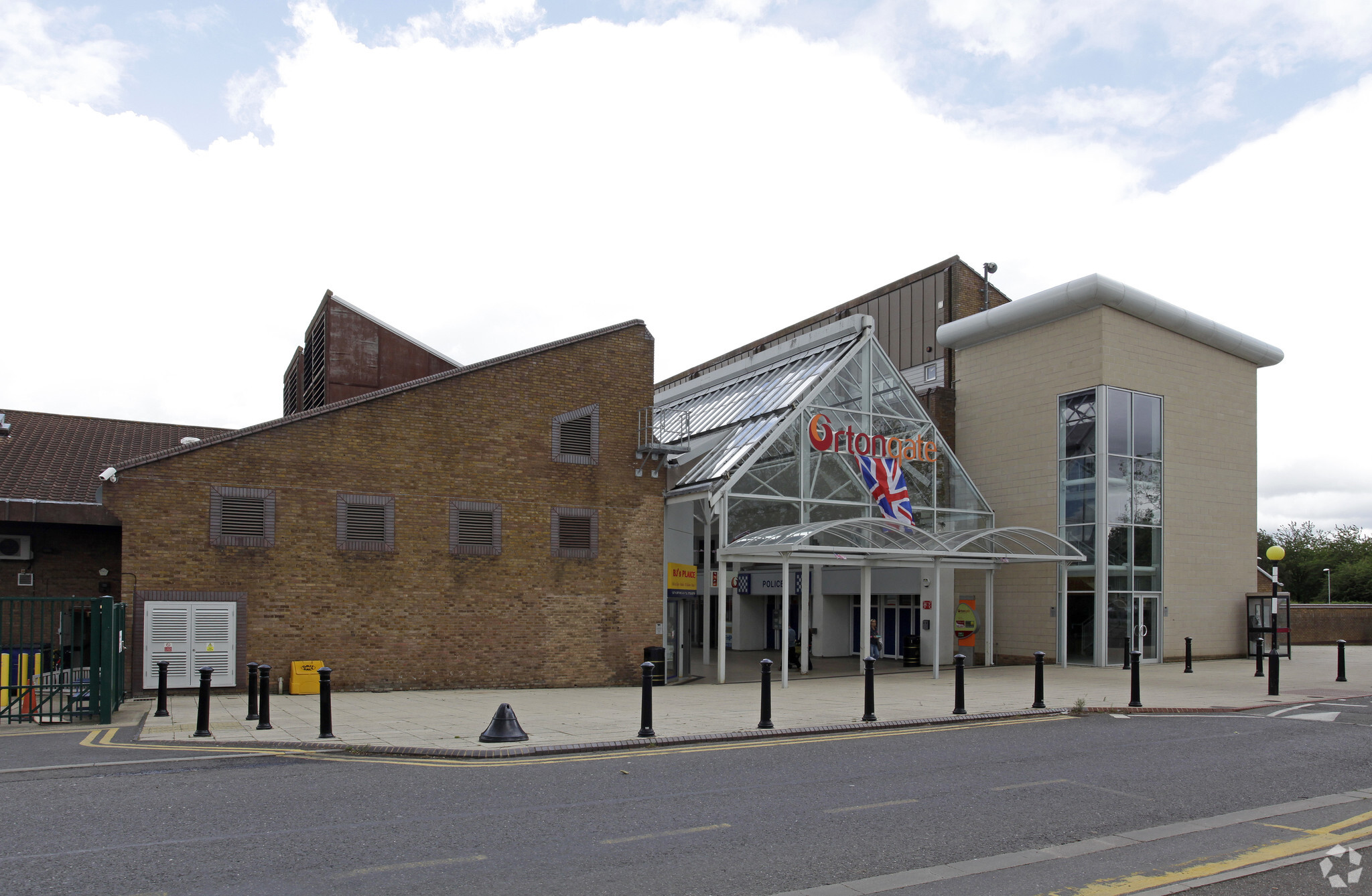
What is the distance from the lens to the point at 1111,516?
2614cm

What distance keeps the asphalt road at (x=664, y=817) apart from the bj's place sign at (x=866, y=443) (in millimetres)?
11886

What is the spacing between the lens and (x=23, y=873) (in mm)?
6355

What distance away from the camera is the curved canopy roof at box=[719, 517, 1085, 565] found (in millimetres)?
20742

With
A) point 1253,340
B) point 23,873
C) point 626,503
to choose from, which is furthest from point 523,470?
point 1253,340

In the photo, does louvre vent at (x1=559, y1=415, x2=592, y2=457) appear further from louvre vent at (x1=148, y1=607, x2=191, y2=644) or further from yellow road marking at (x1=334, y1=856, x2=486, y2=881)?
yellow road marking at (x1=334, y1=856, x2=486, y2=881)

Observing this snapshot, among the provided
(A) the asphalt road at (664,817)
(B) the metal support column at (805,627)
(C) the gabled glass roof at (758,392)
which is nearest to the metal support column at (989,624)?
(B) the metal support column at (805,627)

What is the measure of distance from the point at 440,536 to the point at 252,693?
554 centimetres

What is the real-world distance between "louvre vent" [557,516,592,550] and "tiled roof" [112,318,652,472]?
351 centimetres

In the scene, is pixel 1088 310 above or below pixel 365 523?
above

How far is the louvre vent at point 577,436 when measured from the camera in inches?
813

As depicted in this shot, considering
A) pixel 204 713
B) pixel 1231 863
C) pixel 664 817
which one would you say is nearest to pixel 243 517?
pixel 204 713

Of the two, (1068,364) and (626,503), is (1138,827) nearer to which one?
(626,503)

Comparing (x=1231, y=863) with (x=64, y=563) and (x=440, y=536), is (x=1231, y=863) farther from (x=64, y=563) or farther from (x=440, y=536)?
(x=64, y=563)

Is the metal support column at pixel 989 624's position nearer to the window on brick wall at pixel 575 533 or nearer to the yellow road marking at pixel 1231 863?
the window on brick wall at pixel 575 533
